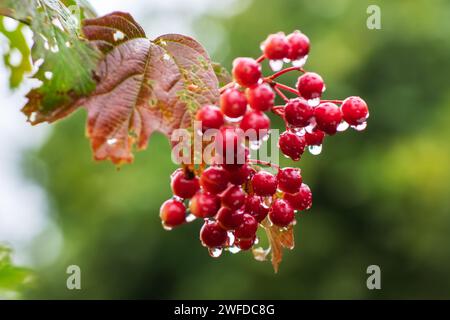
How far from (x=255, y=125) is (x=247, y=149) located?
0.07 metres

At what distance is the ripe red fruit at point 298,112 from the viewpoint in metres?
1.37

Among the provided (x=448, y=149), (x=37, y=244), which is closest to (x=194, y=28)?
(x=448, y=149)

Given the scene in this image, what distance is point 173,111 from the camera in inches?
49.5

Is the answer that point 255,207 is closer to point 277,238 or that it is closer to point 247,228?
point 247,228

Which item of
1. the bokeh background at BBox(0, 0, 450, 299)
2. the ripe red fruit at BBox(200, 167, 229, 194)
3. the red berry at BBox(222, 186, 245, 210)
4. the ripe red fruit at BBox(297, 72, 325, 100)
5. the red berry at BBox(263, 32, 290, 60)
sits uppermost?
the bokeh background at BBox(0, 0, 450, 299)

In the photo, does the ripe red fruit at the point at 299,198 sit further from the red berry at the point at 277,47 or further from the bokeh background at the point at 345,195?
the bokeh background at the point at 345,195

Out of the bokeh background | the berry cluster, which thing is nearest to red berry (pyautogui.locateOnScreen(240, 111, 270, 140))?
the berry cluster

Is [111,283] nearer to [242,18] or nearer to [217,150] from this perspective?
[242,18]

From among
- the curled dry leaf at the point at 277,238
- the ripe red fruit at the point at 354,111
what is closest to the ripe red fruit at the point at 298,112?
the ripe red fruit at the point at 354,111

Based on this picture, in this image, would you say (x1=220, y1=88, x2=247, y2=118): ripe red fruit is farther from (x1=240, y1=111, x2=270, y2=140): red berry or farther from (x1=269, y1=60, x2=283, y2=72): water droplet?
(x1=269, y1=60, x2=283, y2=72): water droplet

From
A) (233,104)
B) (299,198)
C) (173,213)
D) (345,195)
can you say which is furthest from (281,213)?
(345,195)

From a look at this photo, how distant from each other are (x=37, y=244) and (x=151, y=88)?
64.2 feet

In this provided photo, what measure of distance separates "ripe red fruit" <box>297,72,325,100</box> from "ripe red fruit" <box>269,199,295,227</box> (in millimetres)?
287

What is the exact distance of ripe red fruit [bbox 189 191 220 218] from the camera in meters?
1.31
